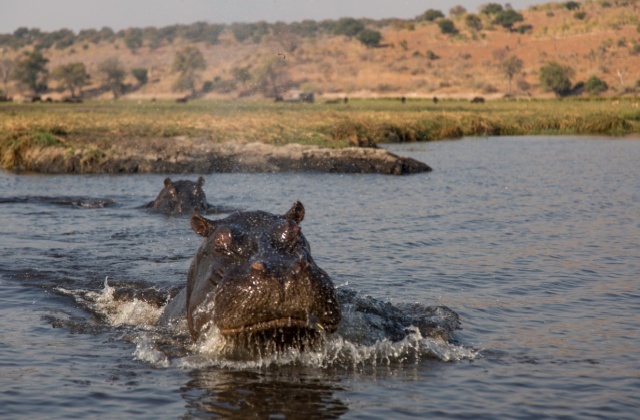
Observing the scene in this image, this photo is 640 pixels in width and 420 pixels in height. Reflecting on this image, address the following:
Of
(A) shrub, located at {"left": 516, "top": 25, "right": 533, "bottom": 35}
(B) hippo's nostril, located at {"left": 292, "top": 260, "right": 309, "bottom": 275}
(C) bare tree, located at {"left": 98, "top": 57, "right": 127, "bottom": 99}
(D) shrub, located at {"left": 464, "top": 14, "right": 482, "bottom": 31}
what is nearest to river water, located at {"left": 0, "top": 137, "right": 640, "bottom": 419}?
(B) hippo's nostril, located at {"left": 292, "top": 260, "right": 309, "bottom": 275}

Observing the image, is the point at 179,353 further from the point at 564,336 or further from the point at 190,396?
the point at 564,336

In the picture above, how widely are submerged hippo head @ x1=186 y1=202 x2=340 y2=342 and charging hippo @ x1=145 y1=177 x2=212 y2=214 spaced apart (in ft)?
30.9

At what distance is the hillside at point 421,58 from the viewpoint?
263 ft

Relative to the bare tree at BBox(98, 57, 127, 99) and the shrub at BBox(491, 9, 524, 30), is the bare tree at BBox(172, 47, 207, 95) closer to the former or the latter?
the bare tree at BBox(98, 57, 127, 99)

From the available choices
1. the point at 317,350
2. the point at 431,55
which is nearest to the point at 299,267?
the point at 317,350

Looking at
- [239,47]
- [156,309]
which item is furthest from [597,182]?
[239,47]

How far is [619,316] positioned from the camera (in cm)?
833

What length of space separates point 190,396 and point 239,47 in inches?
3331

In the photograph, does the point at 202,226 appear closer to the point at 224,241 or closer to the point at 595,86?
the point at 224,241

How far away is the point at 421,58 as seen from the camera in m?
92.8

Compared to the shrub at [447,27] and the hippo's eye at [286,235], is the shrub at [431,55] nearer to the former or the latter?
the shrub at [447,27]

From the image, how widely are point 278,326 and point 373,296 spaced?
4.12 m

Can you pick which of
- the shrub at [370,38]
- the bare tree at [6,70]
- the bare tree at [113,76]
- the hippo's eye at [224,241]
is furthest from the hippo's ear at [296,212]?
the bare tree at [6,70]

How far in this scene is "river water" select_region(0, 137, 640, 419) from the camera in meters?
5.86
